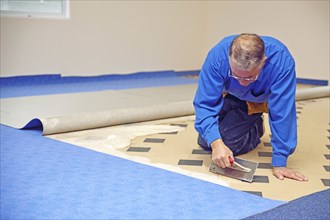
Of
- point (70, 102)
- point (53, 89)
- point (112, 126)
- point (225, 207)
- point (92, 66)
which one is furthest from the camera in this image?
point (92, 66)

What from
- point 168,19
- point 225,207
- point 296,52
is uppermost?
point 168,19

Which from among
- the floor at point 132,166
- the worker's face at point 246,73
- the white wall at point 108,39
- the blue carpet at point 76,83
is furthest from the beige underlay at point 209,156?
the white wall at point 108,39

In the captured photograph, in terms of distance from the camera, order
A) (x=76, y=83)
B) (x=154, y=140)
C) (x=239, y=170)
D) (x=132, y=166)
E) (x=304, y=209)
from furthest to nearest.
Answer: (x=76, y=83) → (x=154, y=140) → (x=132, y=166) → (x=239, y=170) → (x=304, y=209)

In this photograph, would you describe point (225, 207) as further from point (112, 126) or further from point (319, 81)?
point (319, 81)

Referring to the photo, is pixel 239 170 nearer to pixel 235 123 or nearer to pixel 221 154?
pixel 221 154

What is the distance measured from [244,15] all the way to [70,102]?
13.2 feet

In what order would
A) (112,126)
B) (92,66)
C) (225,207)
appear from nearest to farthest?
(225,207) < (112,126) < (92,66)

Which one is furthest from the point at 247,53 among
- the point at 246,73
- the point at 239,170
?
the point at 239,170

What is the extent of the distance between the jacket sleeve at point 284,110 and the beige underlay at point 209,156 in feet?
0.65

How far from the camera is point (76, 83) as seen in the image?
6688 mm

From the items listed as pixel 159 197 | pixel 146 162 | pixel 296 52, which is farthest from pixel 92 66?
pixel 159 197

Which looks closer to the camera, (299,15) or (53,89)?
(53,89)

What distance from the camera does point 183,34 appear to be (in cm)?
814

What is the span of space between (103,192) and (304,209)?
90 centimetres
